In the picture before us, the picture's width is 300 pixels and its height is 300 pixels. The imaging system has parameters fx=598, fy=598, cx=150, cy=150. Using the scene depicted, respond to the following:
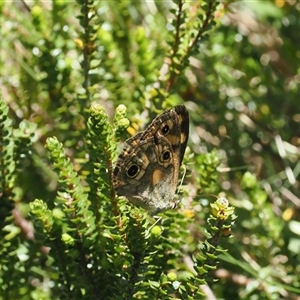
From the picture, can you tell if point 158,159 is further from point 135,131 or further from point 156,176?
point 135,131

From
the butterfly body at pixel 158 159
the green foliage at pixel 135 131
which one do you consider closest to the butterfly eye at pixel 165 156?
the butterfly body at pixel 158 159

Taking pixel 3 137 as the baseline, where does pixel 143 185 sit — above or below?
below

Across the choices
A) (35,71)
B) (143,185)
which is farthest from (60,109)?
(143,185)

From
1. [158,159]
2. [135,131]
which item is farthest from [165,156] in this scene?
[135,131]

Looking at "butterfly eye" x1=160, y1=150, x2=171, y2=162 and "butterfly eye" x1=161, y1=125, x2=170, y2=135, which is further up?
"butterfly eye" x1=161, y1=125, x2=170, y2=135

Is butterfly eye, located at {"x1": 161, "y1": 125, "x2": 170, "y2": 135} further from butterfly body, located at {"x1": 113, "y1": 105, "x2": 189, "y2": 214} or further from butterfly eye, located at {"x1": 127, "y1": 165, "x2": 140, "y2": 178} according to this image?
butterfly eye, located at {"x1": 127, "y1": 165, "x2": 140, "y2": 178}

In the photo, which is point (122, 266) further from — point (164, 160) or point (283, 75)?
point (283, 75)

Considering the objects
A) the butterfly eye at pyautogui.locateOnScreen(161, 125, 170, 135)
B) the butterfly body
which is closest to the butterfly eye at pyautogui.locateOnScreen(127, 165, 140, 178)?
the butterfly body
